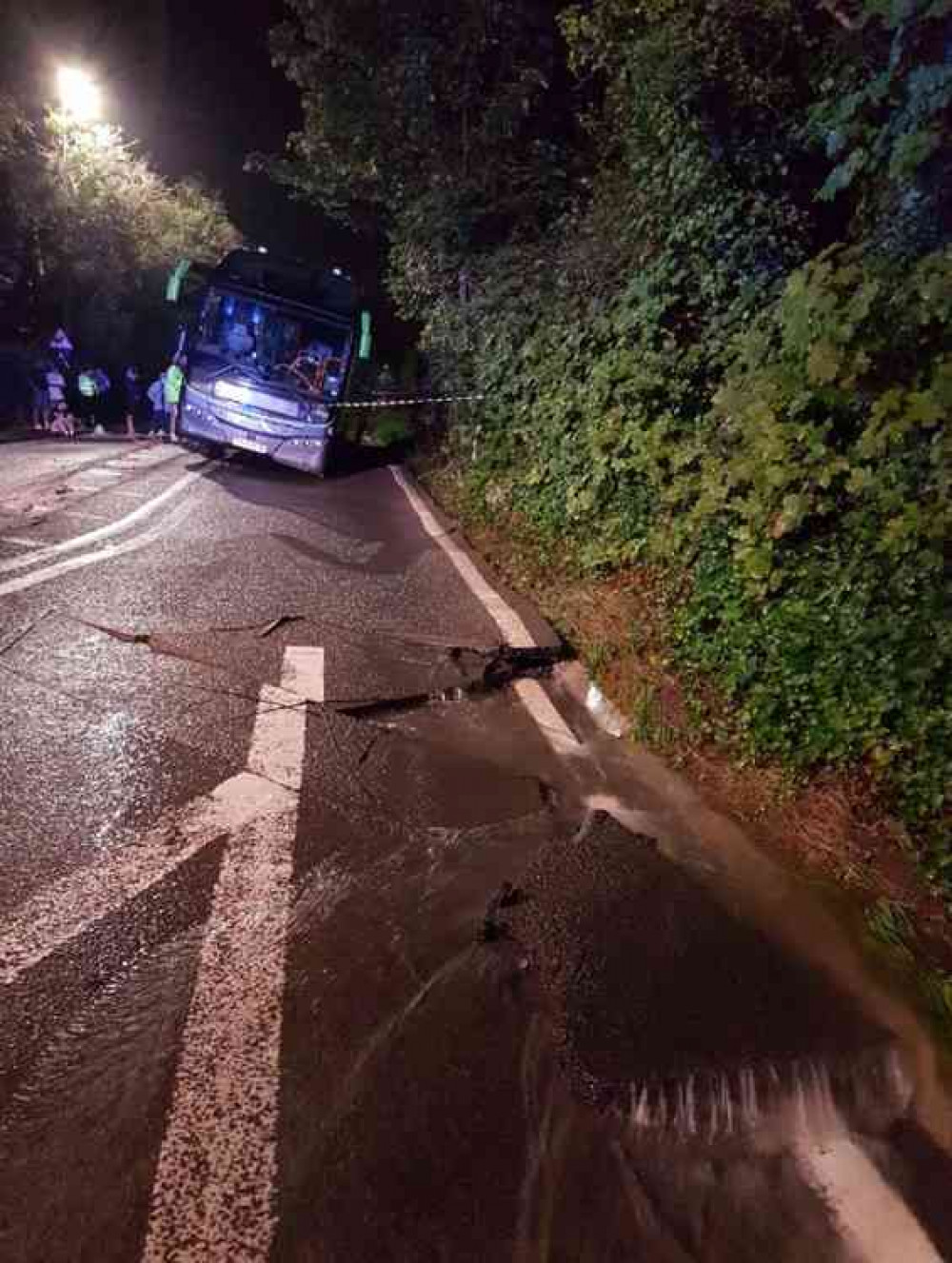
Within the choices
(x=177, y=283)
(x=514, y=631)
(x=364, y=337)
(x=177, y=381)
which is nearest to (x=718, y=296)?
(x=514, y=631)

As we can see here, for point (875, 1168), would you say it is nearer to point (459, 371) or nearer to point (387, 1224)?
point (387, 1224)

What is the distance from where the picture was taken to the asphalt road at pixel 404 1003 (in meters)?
1.88

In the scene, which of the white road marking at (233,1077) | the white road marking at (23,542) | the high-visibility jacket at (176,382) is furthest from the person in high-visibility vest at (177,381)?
the white road marking at (233,1077)

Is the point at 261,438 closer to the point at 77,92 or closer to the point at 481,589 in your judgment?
the point at 481,589

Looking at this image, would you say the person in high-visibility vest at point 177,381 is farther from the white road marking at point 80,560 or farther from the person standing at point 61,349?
the person standing at point 61,349

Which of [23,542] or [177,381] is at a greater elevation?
[177,381]

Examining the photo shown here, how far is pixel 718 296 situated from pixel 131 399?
1808 cm

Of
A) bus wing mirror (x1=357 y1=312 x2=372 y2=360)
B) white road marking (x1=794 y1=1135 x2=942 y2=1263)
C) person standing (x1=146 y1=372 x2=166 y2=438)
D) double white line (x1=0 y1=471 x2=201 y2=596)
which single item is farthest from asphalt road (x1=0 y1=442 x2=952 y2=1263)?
person standing (x1=146 y1=372 x2=166 y2=438)

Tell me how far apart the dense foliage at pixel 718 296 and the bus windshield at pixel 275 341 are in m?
2.25

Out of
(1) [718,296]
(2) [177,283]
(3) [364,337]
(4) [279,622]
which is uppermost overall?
(1) [718,296]

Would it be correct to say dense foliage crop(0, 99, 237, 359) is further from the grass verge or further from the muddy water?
the muddy water

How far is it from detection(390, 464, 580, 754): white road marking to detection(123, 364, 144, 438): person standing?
1169cm

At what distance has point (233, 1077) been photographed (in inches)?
84.0

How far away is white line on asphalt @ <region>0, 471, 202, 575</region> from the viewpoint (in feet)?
20.7
